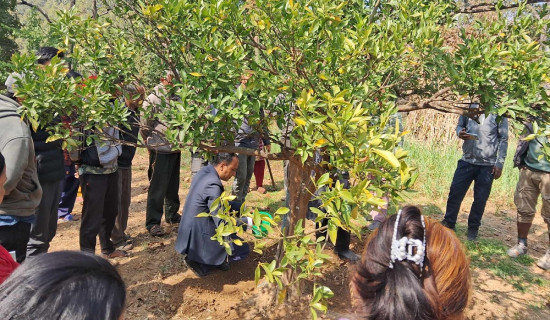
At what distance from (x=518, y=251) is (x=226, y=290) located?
131 inches

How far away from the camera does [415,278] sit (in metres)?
1.06

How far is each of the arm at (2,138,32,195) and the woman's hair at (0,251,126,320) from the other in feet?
5.39

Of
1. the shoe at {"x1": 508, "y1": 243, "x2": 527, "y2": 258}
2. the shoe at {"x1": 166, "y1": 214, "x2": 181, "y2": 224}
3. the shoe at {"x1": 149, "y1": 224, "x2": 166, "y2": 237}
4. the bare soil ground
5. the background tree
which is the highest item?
the background tree

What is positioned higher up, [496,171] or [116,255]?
[496,171]

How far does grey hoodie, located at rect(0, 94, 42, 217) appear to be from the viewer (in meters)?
2.25

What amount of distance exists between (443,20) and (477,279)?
2.48 m

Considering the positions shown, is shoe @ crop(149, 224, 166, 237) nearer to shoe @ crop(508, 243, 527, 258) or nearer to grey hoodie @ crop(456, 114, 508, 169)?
grey hoodie @ crop(456, 114, 508, 169)

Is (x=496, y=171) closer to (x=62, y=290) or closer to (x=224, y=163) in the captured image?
(x=224, y=163)

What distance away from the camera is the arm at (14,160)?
2.24 meters

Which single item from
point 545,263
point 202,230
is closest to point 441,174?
point 545,263

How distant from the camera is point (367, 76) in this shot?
213cm

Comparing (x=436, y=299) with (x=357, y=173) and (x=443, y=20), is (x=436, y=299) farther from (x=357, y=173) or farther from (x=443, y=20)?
(x=443, y=20)

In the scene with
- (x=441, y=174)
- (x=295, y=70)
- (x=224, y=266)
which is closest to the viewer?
(x=295, y=70)

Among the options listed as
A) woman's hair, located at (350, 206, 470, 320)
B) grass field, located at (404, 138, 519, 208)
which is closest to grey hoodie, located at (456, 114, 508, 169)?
grass field, located at (404, 138, 519, 208)
